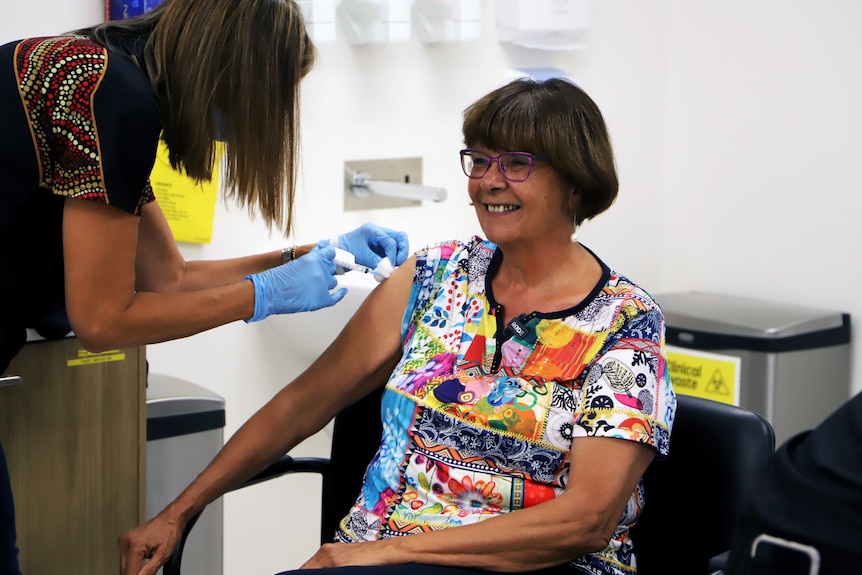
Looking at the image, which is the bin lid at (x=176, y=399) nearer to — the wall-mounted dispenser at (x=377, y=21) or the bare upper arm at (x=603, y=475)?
the bare upper arm at (x=603, y=475)

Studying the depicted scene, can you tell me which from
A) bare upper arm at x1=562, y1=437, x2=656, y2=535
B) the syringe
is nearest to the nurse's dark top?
the syringe

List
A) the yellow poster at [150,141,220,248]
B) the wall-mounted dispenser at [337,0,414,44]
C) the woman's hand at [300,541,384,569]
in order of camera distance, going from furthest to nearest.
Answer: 1. the wall-mounted dispenser at [337,0,414,44]
2. the yellow poster at [150,141,220,248]
3. the woman's hand at [300,541,384,569]

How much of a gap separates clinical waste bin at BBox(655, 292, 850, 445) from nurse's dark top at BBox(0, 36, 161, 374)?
5.97 feet

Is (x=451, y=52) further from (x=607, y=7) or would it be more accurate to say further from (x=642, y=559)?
(x=642, y=559)

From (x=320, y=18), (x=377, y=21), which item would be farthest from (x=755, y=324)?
(x=320, y=18)

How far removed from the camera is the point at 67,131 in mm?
1331

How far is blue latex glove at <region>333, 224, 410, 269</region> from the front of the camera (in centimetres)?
175

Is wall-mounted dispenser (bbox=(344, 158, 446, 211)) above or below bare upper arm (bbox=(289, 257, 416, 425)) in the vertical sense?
above

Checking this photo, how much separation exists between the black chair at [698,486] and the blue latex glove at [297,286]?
28 centimetres

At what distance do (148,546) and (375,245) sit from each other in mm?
625

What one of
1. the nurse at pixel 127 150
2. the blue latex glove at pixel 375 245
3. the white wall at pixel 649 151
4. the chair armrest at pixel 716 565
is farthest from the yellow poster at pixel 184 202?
the chair armrest at pixel 716 565

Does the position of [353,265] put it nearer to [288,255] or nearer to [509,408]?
[288,255]

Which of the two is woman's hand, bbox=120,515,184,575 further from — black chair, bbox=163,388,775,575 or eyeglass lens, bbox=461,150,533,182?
eyeglass lens, bbox=461,150,533,182

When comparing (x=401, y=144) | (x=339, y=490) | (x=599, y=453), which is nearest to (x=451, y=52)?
(x=401, y=144)
